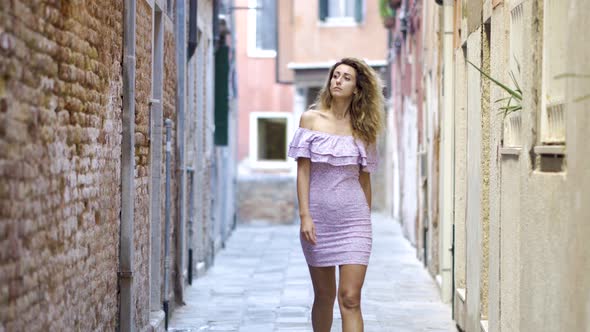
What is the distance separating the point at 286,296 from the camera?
1297 centimetres

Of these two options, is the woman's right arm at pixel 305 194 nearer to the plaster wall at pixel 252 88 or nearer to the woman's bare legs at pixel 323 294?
the woman's bare legs at pixel 323 294

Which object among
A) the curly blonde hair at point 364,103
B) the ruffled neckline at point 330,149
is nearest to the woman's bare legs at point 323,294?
the ruffled neckline at point 330,149

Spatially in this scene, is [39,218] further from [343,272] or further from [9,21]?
Answer: [343,272]

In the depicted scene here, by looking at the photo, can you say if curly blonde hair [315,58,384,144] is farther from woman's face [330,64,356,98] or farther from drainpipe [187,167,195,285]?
drainpipe [187,167,195,285]

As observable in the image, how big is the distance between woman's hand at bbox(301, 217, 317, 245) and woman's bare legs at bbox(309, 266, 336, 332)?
194 millimetres

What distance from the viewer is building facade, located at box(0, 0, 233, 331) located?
17.3 feet

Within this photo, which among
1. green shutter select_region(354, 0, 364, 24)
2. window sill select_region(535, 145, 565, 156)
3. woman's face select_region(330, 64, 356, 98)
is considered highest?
green shutter select_region(354, 0, 364, 24)

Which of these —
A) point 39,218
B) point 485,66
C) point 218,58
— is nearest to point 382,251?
point 218,58

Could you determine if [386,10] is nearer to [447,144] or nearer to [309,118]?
[447,144]

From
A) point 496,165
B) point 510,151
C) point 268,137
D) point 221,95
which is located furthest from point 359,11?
point 510,151

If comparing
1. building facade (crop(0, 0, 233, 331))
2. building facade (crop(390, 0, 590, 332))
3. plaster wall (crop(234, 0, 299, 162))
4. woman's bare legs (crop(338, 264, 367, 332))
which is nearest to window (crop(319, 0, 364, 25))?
plaster wall (crop(234, 0, 299, 162))

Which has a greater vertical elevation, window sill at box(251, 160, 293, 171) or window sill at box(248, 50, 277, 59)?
window sill at box(248, 50, 277, 59)

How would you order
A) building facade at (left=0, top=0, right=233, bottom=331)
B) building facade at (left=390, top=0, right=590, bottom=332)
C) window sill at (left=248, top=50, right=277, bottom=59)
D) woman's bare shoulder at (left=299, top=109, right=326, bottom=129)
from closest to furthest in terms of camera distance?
building facade at (left=0, top=0, right=233, bottom=331)
building facade at (left=390, top=0, right=590, bottom=332)
woman's bare shoulder at (left=299, top=109, right=326, bottom=129)
window sill at (left=248, top=50, right=277, bottom=59)

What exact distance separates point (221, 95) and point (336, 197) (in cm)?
1246
